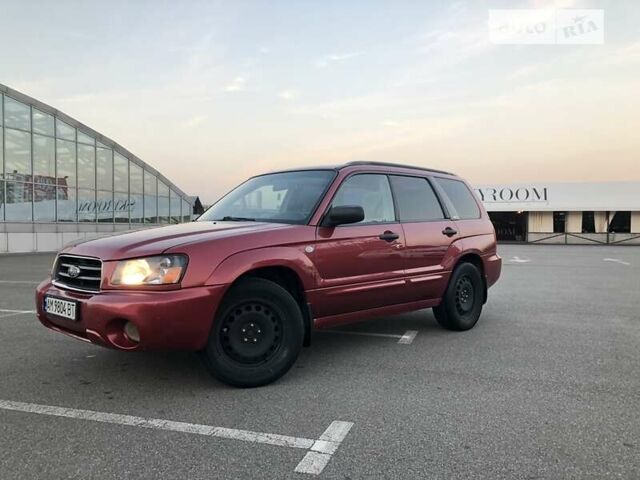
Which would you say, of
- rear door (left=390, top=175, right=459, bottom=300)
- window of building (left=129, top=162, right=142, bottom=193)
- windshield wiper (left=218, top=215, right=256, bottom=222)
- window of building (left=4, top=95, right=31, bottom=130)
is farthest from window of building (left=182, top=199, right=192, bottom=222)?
windshield wiper (left=218, top=215, right=256, bottom=222)

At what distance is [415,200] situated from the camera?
5391 mm

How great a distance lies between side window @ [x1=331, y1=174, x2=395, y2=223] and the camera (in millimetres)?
4652

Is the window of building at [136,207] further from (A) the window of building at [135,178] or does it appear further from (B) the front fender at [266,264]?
(B) the front fender at [266,264]

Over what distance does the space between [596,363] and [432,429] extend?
2291mm

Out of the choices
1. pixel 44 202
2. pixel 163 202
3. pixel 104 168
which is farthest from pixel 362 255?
pixel 163 202

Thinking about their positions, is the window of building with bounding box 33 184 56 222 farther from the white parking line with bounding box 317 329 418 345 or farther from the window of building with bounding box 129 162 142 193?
the white parking line with bounding box 317 329 418 345

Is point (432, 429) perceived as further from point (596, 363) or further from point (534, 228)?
point (534, 228)

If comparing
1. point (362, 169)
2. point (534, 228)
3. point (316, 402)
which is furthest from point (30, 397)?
point (534, 228)

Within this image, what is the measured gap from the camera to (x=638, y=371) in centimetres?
428

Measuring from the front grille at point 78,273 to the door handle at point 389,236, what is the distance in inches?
94.9

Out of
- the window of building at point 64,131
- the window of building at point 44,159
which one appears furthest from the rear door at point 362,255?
the window of building at point 64,131

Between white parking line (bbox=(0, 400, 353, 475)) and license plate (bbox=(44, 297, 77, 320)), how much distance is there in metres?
→ 0.63

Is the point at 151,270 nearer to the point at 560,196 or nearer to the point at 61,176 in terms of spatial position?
the point at 61,176

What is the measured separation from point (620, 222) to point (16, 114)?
38.0 m
